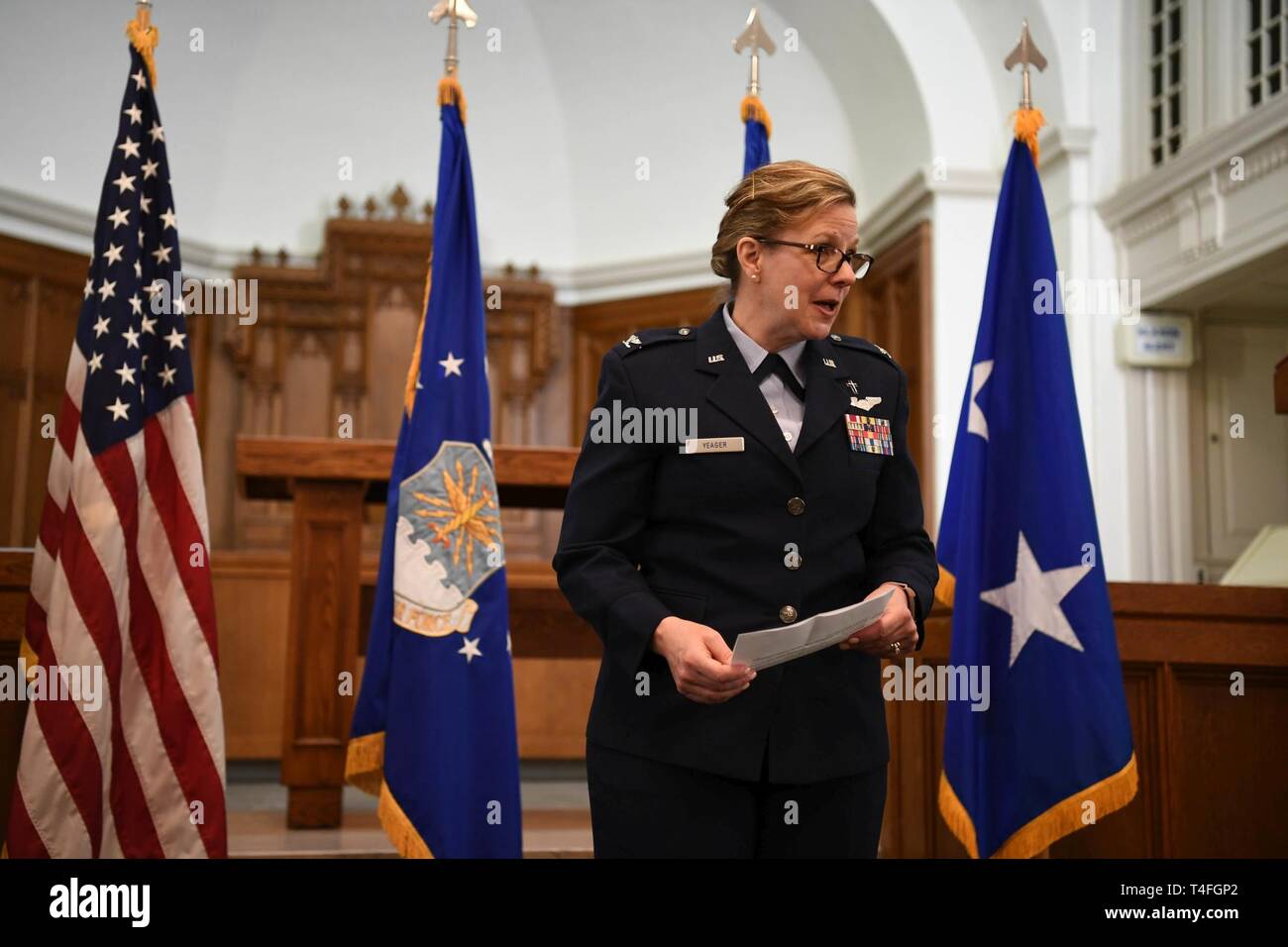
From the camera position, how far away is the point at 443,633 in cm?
367

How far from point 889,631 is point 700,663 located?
10.6 inches

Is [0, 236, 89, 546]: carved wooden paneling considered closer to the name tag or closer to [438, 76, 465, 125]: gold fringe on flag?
[438, 76, 465, 125]: gold fringe on flag

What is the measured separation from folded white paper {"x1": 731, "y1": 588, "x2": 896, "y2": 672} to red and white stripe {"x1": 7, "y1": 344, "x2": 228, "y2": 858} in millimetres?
2423

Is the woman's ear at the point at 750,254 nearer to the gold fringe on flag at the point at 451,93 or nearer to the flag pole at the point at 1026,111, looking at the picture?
the flag pole at the point at 1026,111

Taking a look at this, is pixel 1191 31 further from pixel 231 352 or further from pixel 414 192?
pixel 231 352

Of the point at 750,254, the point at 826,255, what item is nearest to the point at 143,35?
the point at 750,254

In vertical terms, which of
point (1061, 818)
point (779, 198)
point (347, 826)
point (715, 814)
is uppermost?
point (779, 198)

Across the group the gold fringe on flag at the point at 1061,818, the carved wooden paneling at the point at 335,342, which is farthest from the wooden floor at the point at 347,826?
the carved wooden paneling at the point at 335,342

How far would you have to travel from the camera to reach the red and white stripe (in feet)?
10.9

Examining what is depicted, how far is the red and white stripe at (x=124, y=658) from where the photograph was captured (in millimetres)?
3316

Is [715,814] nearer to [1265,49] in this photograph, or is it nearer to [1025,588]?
[1025,588]

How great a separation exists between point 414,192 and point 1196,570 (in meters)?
4.61

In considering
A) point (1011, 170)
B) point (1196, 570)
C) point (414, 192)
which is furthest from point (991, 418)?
point (414, 192)
